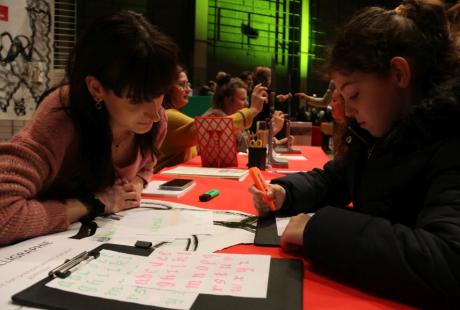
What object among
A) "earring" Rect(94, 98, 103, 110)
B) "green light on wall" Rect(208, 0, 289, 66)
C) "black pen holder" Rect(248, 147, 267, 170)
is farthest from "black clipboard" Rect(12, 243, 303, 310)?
"green light on wall" Rect(208, 0, 289, 66)

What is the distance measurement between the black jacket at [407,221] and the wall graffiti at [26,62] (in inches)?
97.5

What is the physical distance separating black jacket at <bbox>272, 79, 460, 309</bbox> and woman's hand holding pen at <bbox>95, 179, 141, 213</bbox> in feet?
1.70

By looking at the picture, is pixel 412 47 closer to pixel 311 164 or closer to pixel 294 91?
pixel 311 164

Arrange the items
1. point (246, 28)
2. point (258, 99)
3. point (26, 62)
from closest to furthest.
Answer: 1. point (258, 99)
2. point (26, 62)
3. point (246, 28)

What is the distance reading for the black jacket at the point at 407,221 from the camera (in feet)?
1.79

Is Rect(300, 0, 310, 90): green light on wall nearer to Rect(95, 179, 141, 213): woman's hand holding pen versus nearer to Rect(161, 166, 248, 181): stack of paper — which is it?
Rect(161, 166, 248, 181): stack of paper

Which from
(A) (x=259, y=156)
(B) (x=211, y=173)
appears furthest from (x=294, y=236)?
(A) (x=259, y=156)

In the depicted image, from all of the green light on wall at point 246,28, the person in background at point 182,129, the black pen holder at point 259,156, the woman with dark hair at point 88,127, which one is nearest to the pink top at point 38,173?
the woman with dark hair at point 88,127

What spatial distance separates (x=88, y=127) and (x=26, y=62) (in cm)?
207

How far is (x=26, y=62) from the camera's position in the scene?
2.69 m

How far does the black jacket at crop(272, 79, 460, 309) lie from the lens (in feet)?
1.79

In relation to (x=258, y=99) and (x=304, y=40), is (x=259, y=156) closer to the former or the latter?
(x=258, y=99)

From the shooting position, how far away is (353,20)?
82 cm

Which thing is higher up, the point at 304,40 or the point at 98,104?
the point at 304,40
